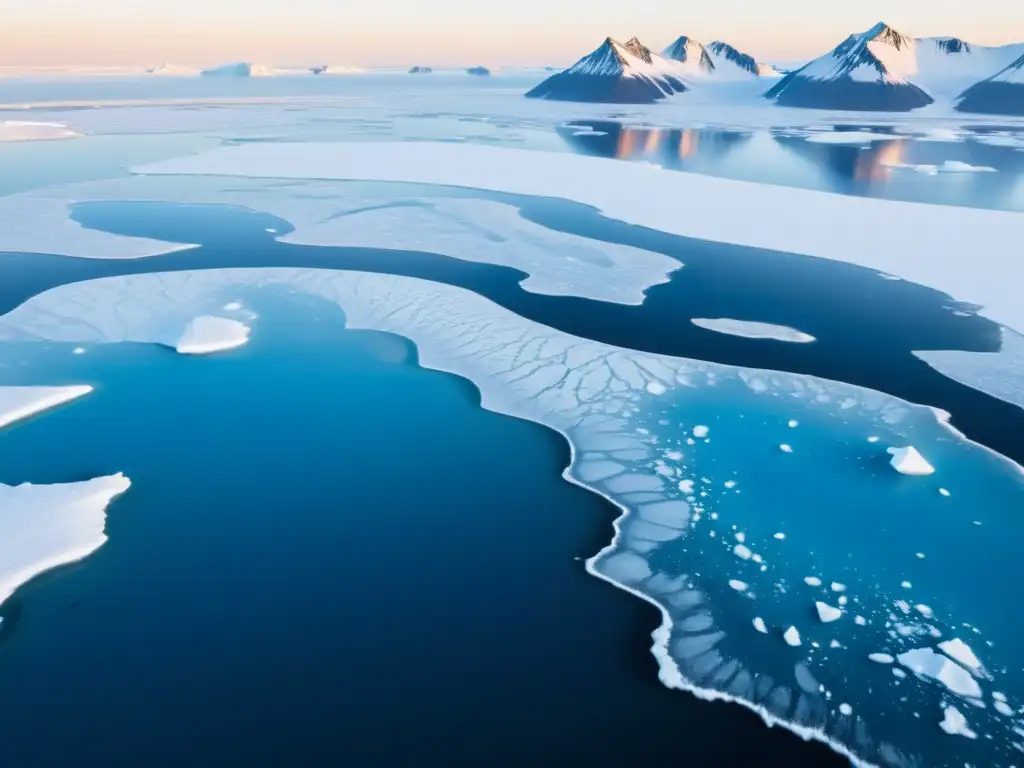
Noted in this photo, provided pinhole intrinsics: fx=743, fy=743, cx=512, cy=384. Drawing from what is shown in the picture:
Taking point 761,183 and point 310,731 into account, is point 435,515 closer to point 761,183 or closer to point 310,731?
point 310,731

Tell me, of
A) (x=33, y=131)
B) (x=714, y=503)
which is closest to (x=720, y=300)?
(x=714, y=503)

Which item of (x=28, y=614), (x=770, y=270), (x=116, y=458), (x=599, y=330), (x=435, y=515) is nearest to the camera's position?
(x=28, y=614)

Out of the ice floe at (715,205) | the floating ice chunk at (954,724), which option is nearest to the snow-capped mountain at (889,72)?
the ice floe at (715,205)

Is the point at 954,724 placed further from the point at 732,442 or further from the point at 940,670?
the point at 732,442

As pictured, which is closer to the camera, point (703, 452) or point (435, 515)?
point (435, 515)

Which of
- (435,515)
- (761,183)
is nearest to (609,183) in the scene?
(761,183)

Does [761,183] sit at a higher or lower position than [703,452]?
higher

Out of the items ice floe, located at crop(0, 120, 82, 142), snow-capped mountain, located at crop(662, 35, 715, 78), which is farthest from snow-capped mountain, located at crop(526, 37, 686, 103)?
ice floe, located at crop(0, 120, 82, 142)
